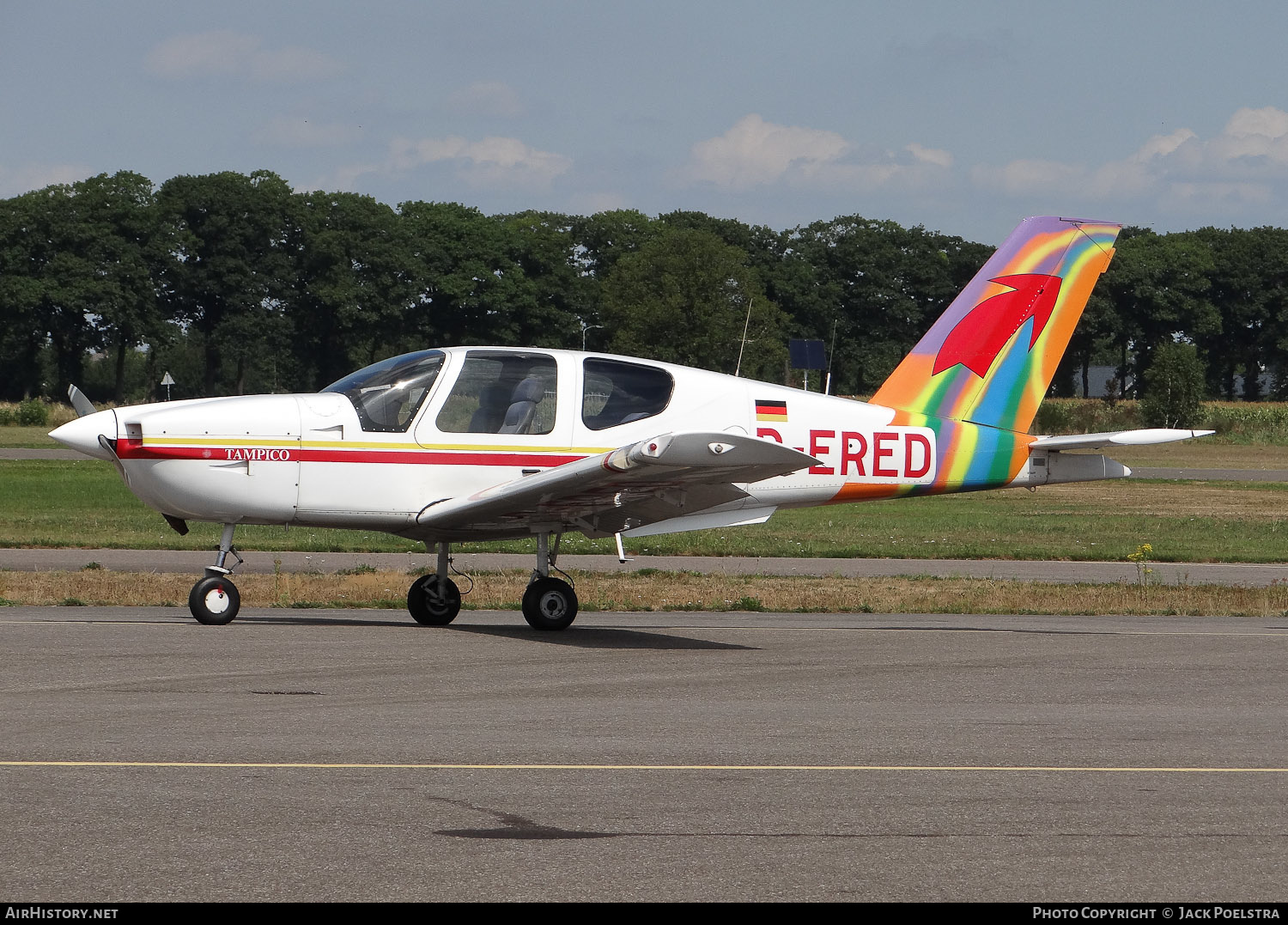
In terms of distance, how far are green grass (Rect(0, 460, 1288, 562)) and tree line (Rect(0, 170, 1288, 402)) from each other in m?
42.8

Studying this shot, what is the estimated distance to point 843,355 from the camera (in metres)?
108

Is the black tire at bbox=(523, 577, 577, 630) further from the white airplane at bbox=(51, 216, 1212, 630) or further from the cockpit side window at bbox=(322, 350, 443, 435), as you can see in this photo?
the cockpit side window at bbox=(322, 350, 443, 435)

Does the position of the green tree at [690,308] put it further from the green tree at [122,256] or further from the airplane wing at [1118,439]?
the airplane wing at [1118,439]

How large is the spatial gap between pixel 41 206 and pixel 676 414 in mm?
89592

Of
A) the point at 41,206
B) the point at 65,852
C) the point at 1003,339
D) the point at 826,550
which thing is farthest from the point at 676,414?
the point at 41,206

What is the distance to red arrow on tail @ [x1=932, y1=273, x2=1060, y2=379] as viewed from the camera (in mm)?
13781

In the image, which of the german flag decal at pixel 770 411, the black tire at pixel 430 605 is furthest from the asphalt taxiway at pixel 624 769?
the german flag decal at pixel 770 411

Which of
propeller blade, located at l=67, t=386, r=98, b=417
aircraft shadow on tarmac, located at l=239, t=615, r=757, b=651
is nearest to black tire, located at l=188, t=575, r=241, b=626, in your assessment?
aircraft shadow on tarmac, located at l=239, t=615, r=757, b=651

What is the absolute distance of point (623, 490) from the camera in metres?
11.5

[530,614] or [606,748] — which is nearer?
[606,748]

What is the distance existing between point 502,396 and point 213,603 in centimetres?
295

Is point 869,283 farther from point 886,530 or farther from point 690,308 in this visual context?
point 886,530

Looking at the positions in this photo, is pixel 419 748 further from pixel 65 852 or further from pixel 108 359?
pixel 108 359

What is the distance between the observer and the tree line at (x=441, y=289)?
86.8 metres
